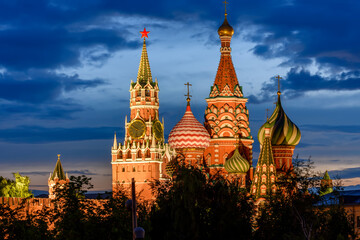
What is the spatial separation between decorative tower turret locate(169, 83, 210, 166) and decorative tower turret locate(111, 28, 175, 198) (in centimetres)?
1493

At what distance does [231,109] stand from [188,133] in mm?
5329

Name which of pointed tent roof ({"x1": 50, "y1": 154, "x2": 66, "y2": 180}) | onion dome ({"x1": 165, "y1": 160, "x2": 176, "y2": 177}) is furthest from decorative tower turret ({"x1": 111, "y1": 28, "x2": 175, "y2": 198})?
onion dome ({"x1": 165, "y1": 160, "x2": 176, "y2": 177})

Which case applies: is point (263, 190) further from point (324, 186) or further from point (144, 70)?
point (144, 70)

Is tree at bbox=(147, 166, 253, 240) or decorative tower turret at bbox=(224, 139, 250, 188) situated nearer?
tree at bbox=(147, 166, 253, 240)

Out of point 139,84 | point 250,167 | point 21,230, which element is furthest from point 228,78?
point 21,230

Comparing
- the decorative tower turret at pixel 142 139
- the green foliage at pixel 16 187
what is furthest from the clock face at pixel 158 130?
the green foliage at pixel 16 187

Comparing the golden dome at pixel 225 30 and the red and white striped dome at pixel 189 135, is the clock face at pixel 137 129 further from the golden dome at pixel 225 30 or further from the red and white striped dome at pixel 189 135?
the golden dome at pixel 225 30

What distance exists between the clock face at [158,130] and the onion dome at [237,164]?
21.8 meters

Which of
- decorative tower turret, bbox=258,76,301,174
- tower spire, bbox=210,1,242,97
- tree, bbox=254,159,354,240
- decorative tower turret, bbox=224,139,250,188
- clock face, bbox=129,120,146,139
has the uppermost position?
tower spire, bbox=210,1,242,97

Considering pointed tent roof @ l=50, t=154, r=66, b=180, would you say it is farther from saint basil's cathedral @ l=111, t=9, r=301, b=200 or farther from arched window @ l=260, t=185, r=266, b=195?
arched window @ l=260, t=185, r=266, b=195

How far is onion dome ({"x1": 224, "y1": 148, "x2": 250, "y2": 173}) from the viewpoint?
2867 inches

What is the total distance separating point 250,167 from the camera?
7681 cm

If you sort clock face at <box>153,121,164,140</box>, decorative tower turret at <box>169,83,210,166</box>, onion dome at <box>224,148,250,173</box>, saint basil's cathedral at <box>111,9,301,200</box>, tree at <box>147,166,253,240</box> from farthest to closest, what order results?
clock face at <box>153,121,164,140</box> → decorative tower turret at <box>169,83,210,166</box> → onion dome at <box>224,148,250,173</box> → saint basil's cathedral at <box>111,9,301,200</box> → tree at <box>147,166,253,240</box>

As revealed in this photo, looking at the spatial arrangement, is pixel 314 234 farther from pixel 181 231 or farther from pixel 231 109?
pixel 231 109
